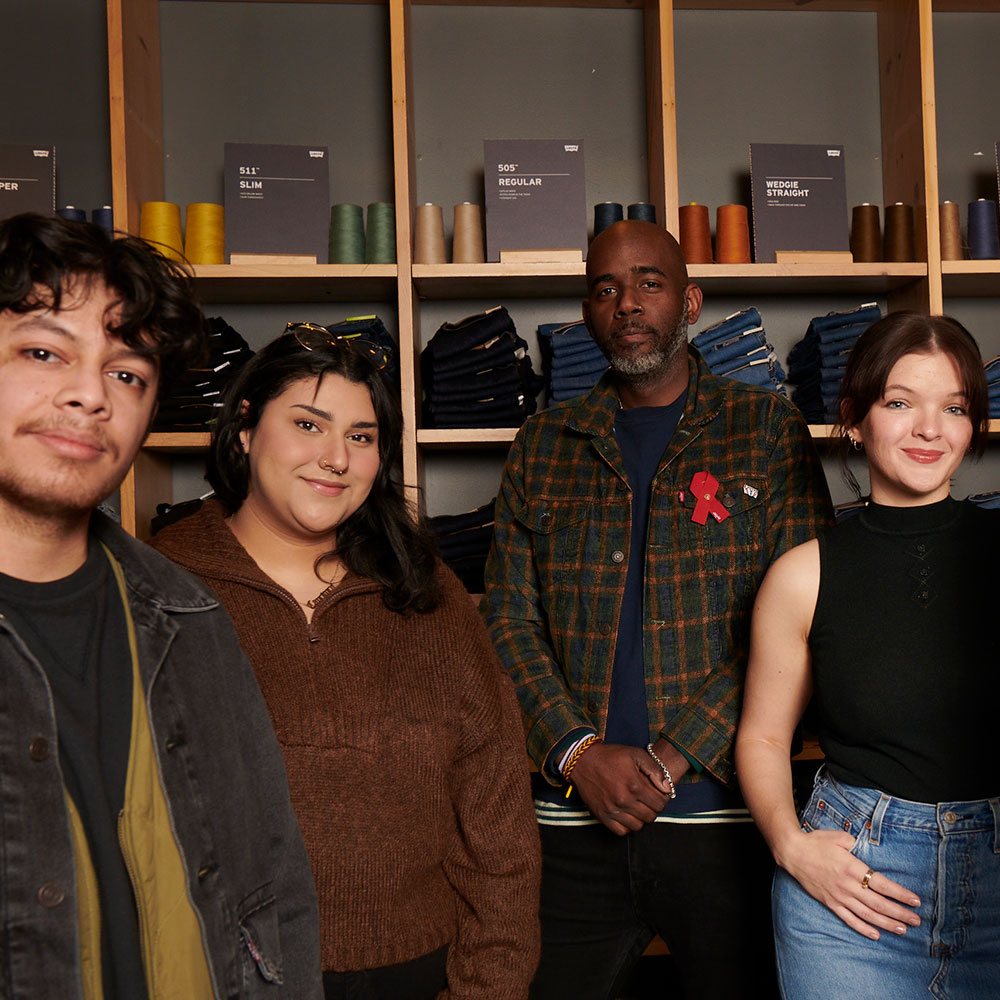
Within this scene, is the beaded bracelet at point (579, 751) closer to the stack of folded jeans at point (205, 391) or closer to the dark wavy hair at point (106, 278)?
the dark wavy hair at point (106, 278)

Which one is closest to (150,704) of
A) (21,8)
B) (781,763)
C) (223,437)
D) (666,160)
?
(223,437)

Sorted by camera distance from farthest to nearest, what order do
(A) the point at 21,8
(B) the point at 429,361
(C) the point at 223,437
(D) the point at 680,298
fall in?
(A) the point at 21,8
(B) the point at 429,361
(D) the point at 680,298
(C) the point at 223,437

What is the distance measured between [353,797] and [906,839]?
0.77 metres

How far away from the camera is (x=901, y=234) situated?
10.2 ft

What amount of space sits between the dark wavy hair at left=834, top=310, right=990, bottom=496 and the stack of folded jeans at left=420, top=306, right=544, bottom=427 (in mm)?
1547

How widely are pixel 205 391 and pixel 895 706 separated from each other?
2110 mm

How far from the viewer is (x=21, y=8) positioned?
11.2ft

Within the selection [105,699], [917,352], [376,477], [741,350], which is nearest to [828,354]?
[741,350]

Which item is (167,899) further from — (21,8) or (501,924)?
(21,8)

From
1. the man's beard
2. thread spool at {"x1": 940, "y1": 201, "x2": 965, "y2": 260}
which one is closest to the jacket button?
the man's beard

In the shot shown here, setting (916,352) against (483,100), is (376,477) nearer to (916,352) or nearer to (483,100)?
(916,352)

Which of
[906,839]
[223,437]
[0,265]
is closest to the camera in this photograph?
[0,265]

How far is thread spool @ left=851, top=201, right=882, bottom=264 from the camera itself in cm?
315

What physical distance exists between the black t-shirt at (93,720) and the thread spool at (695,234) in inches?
88.7
